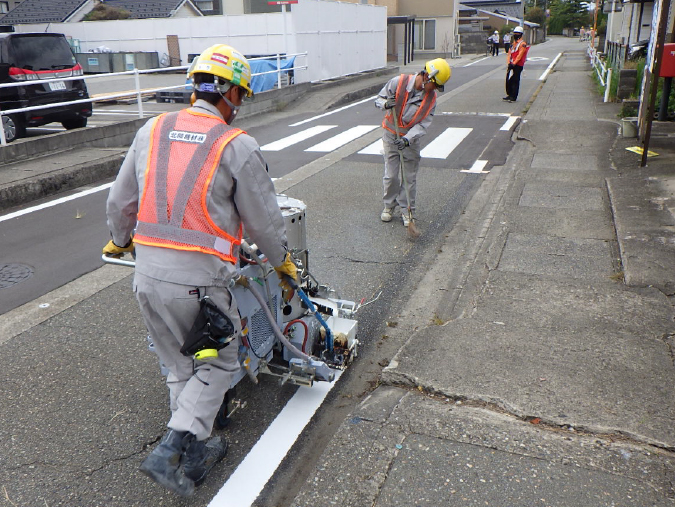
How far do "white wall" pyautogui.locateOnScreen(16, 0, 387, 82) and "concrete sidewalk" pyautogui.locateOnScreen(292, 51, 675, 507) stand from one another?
14869 mm

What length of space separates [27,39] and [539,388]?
10992 mm

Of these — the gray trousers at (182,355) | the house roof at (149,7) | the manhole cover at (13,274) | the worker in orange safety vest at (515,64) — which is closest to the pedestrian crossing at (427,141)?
the worker in orange safety vest at (515,64)

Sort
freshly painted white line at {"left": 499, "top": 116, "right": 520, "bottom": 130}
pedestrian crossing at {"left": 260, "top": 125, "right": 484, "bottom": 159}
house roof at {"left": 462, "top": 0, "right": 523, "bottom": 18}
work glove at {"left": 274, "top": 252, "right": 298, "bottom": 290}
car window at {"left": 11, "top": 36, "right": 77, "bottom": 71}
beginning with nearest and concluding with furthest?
1. work glove at {"left": 274, "top": 252, "right": 298, "bottom": 290}
2. car window at {"left": 11, "top": 36, "right": 77, "bottom": 71}
3. pedestrian crossing at {"left": 260, "top": 125, "right": 484, "bottom": 159}
4. freshly painted white line at {"left": 499, "top": 116, "right": 520, "bottom": 130}
5. house roof at {"left": 462, "top": 0, "right": 523, "bottom": 18}

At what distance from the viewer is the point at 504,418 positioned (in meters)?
3.21

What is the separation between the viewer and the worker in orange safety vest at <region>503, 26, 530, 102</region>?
1620 centimetres

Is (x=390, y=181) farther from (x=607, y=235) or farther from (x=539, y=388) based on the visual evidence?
(x=539, y=388)

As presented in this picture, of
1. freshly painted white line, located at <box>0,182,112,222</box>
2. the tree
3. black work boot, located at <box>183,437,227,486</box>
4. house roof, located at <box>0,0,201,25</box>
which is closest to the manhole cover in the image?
freshly painted white line, located at <box>0,182,112,222</box>

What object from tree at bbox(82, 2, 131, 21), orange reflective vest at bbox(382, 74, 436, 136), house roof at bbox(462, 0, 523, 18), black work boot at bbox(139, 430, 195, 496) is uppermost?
house roof at bbox(462, 0, 523, 18)

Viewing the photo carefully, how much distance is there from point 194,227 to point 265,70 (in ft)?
54.6

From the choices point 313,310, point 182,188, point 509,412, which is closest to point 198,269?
point 182,188

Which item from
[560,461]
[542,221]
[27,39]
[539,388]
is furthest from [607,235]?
[27,39]

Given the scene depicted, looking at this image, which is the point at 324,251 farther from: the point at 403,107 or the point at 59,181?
the point at 59,181

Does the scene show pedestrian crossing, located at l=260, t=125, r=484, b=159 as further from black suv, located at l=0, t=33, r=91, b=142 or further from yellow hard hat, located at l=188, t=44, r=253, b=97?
yellow hard hat, located at l=188, t=44, r=253, b=97

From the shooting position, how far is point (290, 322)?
11.6 feet
